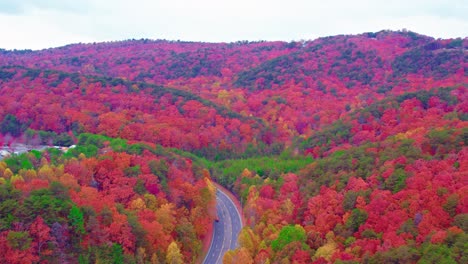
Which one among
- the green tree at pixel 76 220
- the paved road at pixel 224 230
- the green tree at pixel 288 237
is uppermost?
the green tree at pixel 76 220

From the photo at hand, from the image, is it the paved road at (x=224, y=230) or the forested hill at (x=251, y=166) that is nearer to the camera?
the forested hill at (x=251, y=166)

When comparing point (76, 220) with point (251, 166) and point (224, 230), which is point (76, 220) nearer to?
point (224, 230)

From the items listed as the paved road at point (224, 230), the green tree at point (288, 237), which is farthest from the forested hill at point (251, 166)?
the paved road at point (224, 230)

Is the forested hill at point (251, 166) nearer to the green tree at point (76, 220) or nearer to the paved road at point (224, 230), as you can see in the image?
the green tree at point (76, 220)

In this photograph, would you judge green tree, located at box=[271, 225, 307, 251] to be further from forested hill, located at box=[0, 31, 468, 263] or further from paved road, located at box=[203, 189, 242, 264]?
paved road, located at box=[203, 189, 242, 264]

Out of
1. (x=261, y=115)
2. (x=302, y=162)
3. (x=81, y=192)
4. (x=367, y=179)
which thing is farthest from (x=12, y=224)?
(x=261, y=115)

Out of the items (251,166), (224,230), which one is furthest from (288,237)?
(251,166)

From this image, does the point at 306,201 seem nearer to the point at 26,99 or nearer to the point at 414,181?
the point at 414,181
